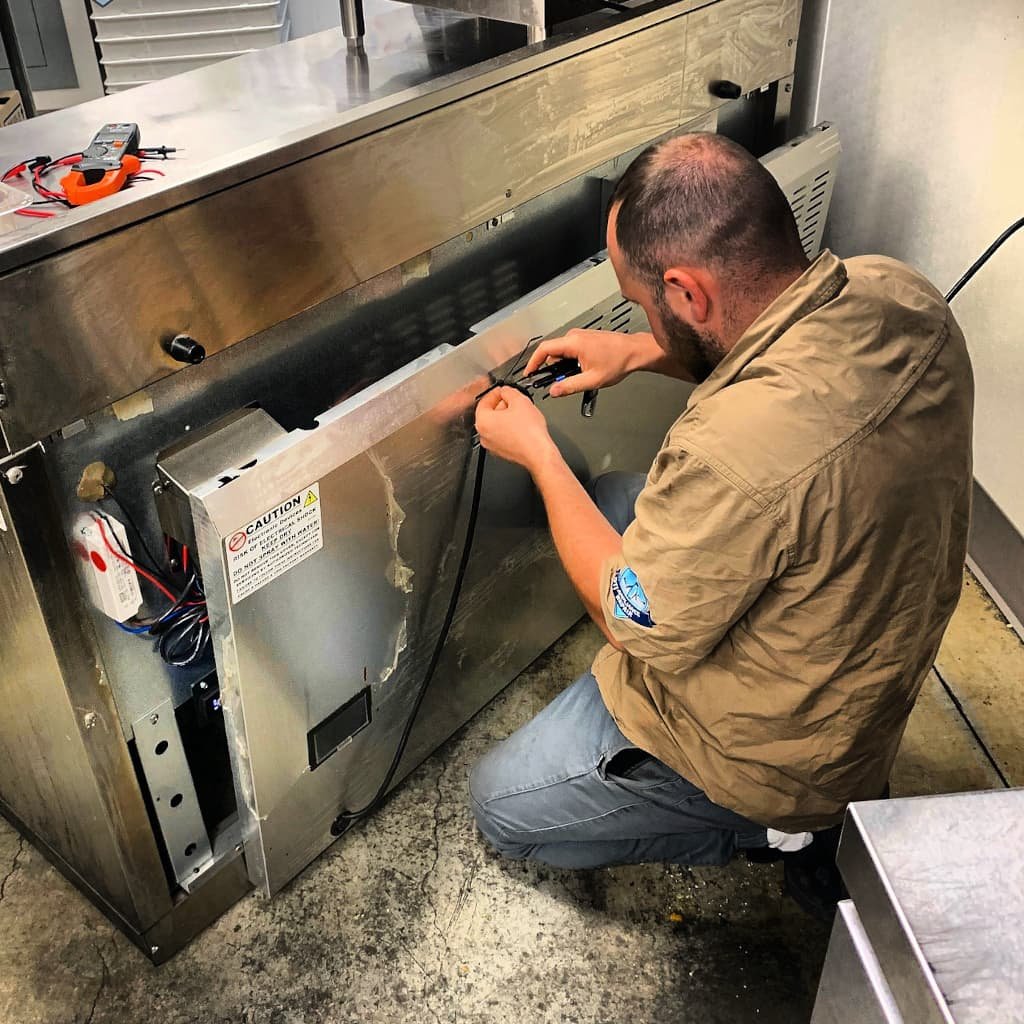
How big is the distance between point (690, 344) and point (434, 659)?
59 cm

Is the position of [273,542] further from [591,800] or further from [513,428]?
[591,800]

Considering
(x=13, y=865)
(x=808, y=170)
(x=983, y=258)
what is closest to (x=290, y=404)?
(x=13, y=865)

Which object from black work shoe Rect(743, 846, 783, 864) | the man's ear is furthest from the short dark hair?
black work shoe Rect(743, 846, 783, 864)

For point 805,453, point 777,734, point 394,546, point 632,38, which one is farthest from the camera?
point 632,38

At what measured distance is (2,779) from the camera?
4.74ft

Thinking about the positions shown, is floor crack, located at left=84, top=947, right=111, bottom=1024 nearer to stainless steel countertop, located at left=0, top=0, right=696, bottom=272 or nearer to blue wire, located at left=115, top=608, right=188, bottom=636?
blue wire, located at left=115, top=608, right=188, bottom=636

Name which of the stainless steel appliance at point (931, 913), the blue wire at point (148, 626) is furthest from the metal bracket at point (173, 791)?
the stainless steel appliance at point (931, 913)

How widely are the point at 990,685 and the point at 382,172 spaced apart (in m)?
1.29

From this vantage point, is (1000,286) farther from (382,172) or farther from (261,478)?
(261,478)

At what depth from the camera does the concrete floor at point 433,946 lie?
4.34ft

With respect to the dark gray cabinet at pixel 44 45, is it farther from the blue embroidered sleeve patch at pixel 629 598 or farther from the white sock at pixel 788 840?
the white sock at pixel 788 840

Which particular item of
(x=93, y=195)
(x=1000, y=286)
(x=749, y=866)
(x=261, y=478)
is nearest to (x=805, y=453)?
(x=261, y=478)

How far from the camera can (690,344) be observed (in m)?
1.07

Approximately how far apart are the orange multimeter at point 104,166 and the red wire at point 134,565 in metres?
0.29
